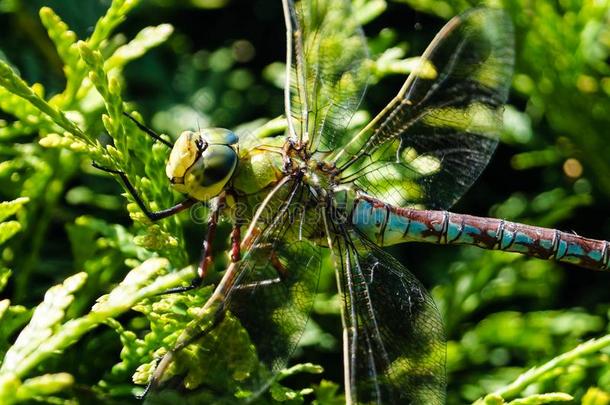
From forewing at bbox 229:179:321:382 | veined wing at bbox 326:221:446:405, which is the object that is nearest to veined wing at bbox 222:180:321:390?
forewing at bbox 229:179:321:382

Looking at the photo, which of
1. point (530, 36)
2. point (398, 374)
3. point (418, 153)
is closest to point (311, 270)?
point (398, 374)

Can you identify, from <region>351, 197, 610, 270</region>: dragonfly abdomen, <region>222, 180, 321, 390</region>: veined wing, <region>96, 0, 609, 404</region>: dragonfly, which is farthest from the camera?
<region>351, 197, 610, 270</region>: dragonfly abdomen

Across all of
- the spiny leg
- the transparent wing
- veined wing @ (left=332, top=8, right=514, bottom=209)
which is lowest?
the transparent wing

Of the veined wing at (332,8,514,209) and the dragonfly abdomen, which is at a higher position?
the veined wing at (332,8,514,209)

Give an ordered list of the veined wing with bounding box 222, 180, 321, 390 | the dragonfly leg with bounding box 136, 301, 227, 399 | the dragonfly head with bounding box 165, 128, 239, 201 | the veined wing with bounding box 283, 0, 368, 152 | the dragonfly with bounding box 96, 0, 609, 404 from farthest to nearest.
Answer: the veined wing with bounding box 283, 0, 368, 152 < the dragonfly head with bounding box 165, 128, 239, 201 < the dragonfly with bounding box 96, 0, 609, 404 < the veined wing with bounding box 222, 180, 321, 390 < the dragonfly leg with bounding box 136, 301, 227, 399

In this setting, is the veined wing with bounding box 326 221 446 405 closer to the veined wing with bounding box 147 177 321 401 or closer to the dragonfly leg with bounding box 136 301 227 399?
the veined wing with bounding box 147 177 321 401

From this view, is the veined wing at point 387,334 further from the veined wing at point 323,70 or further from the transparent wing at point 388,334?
the veined wing at point 323,70

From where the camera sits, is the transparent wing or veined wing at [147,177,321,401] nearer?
veined wing at [147,177,321,401]
